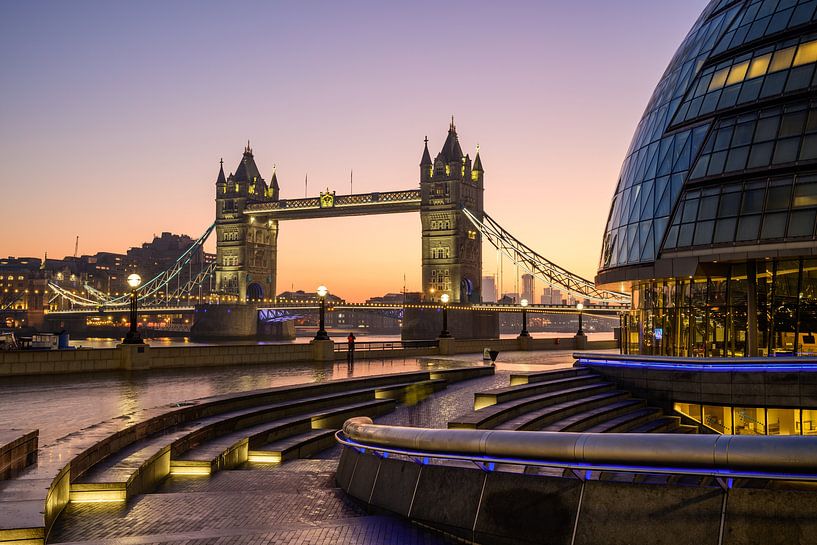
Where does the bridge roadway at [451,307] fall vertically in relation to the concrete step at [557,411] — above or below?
above

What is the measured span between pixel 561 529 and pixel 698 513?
4.19 feet

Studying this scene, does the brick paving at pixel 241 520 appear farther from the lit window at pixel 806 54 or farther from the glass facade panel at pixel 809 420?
the lit window at pixel 806 54

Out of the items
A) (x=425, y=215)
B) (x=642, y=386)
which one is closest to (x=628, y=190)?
(x=642, y=386)

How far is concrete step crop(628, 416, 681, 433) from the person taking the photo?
69.7 feet

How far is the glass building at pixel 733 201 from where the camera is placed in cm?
2475

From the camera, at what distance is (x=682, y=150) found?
29.3 m

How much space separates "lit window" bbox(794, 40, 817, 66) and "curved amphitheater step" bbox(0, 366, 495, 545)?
1800 cm

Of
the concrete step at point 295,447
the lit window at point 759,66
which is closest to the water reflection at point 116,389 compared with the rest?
the concrete step at point 295,447

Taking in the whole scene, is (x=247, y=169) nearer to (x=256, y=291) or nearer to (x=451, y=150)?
(x=256, y=291)

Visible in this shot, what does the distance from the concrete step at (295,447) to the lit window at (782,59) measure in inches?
843

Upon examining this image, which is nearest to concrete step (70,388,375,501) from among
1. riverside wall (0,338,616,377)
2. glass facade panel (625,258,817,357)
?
riverside wall (0,338,616,377)

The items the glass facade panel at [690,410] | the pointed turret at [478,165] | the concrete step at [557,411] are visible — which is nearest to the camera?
the concrete step at [557,411]

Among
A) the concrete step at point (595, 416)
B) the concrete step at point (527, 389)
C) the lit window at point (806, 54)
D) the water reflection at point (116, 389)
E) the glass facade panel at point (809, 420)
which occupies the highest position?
the lit window at point (806, 54)

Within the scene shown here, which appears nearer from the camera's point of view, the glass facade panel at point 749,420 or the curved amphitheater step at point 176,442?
the curved amphitheater step at point 176,442
